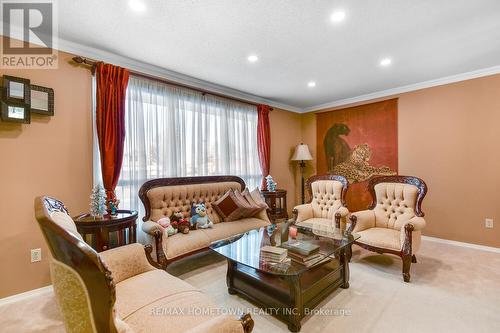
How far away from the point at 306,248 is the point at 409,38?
2.54 metres

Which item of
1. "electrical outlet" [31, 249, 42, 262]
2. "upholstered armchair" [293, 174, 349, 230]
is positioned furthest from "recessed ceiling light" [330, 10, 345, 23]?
"electrical outlet" [31, 249, 42, 262]

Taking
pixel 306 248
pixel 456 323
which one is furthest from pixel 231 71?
pixel 456 323

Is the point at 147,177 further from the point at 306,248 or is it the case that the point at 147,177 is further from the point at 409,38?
the point at 409,38

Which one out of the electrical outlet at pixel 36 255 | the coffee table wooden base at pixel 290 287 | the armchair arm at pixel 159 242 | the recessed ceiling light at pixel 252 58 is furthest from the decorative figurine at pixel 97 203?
the recessed ceiling light at pixel 252 58

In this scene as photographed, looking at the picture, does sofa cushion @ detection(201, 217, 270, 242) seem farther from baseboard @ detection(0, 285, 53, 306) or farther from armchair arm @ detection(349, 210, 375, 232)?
baseboard @ detection(0, 285, 53, 306)

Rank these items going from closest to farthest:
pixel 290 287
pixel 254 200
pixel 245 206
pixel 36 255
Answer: pixel 290 287 → pixel 36 255 → pixel 245 206 → pixel 254 200

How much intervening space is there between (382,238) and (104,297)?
2.84 meters

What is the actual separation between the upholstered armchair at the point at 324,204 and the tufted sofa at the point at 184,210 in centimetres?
61

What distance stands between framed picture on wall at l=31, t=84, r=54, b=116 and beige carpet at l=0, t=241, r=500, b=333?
1.90 meters

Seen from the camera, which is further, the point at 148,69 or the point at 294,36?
the point at 148,69

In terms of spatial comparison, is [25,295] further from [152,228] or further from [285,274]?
[285,274]

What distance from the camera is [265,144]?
4.76m

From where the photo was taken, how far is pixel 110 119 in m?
2.77

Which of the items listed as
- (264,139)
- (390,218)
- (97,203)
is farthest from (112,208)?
(390,218)
